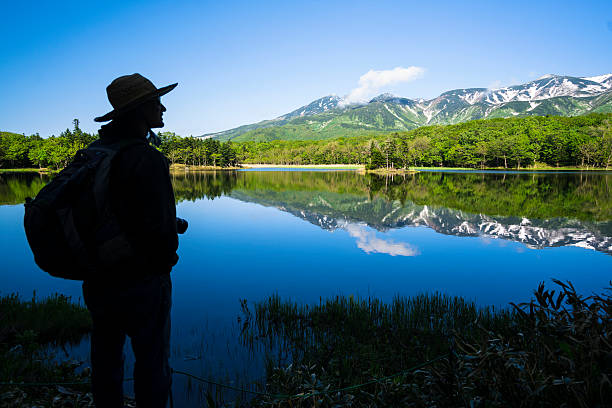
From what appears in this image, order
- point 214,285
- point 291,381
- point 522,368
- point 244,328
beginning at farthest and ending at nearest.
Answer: point 214,285 < point 244,328 < point 291,381 < point 522,368

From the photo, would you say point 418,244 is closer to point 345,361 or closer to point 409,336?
point 409,336

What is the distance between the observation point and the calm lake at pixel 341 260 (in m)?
7.12

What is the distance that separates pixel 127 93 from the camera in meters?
2.42

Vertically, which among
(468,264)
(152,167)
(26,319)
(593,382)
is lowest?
(468,264)

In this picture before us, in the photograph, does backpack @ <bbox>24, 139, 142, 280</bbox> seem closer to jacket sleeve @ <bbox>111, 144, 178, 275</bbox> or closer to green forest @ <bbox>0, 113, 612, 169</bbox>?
jacket sleeve @ <bbox>111, 144, 178, 275</bbox>

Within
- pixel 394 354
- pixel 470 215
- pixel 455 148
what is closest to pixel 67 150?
pixel 470 215

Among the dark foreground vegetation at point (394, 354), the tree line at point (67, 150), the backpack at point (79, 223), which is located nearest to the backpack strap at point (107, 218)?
the backpack at point (79, 223)

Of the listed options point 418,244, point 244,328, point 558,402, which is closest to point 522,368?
point 558,402

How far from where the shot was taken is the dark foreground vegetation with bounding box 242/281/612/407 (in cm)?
294

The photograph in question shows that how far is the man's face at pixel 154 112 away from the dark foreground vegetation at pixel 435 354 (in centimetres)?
309

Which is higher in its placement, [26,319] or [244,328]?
[26,319]

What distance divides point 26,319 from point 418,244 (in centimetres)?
1363

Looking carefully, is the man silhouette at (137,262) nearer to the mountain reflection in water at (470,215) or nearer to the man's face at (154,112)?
the man's face at (154,112)

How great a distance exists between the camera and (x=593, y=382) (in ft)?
9.06
